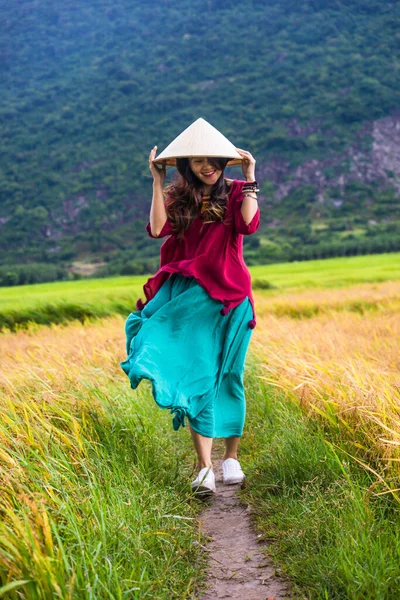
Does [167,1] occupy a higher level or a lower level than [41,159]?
higher

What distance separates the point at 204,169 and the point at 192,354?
107 centimetres

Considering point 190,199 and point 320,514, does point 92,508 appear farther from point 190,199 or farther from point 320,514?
point 190,199

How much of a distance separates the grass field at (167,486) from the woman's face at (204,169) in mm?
1291

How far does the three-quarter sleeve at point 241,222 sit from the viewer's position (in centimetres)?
395

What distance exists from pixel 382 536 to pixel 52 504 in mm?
1284

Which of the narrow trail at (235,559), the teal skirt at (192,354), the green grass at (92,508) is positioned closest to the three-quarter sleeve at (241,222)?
the teal skirt at (192,354)

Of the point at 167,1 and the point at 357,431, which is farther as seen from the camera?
the point at 167,1

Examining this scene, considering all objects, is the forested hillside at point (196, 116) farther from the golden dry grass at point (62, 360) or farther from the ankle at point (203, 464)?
the ankle at point (203, 464)

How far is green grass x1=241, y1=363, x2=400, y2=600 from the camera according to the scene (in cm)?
252

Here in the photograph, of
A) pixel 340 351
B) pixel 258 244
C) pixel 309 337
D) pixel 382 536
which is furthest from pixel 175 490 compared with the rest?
pixel 258 244

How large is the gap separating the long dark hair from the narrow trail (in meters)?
1.57

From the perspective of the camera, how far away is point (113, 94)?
83438mm

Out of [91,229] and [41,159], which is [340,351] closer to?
[91,229]

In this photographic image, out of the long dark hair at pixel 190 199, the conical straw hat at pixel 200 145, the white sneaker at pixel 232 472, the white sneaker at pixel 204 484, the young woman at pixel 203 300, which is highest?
the conical straw hat at pixel 200 145
